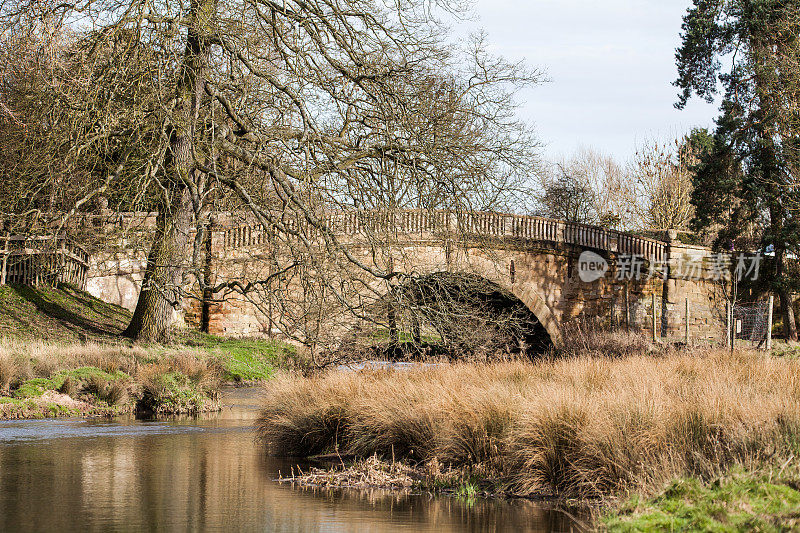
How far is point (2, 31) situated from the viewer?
11.7 m

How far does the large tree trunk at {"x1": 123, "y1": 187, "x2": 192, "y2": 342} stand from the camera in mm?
12500

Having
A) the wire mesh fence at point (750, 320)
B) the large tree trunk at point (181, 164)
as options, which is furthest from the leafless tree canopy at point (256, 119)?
the wire mesh fence at point (750, 320)

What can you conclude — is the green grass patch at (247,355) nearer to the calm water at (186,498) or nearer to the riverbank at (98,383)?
the riverbank at (98,383)

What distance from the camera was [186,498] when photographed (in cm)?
724

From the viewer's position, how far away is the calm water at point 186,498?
6316 millimetres

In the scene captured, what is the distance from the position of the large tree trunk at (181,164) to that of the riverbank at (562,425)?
3.21m

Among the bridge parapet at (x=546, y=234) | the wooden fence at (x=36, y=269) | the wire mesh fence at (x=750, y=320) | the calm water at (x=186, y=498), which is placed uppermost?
the bridge parapet at (x=546, y=234)

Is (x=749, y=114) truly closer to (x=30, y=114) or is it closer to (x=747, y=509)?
(x=30, y=114)

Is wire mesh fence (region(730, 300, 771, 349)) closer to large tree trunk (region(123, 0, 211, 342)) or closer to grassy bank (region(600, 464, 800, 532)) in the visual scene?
large tree trunk (region(123, 0, 211, 342))

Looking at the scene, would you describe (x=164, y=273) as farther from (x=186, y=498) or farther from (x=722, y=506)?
(x=722, y=506)

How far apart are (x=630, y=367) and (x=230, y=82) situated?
7.18m

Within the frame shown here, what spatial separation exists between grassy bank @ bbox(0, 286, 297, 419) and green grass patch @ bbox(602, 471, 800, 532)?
9.53m

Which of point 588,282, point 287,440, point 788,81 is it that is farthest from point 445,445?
point 588,282

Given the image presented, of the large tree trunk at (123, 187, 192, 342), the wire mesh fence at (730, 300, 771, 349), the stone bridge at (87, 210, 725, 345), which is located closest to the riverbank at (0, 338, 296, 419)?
the large tree trunk at (123, 187, 192, 342)
